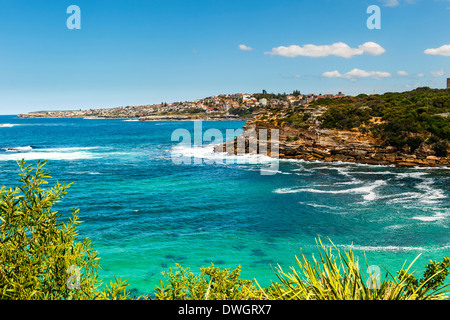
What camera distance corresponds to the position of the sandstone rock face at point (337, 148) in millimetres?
47897

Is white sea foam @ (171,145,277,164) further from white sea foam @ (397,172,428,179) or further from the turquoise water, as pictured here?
white sea foam @ (397,172,428,179)

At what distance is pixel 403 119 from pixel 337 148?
11.0 metres

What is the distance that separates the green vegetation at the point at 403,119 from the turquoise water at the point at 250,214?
230 inches

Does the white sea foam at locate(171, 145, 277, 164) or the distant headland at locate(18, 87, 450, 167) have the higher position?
the distant headland at locate(18, 87, 450, 167)

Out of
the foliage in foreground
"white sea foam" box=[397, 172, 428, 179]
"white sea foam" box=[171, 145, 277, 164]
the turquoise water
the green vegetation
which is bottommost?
the turquoise water

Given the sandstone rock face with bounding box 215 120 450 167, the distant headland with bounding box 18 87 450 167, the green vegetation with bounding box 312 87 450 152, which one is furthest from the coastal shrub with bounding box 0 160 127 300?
the green vegetation with bounding box 312 87 450 152

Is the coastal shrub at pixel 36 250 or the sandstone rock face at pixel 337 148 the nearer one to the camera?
the coastal shrub at pixel 36 250

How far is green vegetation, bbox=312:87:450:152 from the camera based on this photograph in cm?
4800

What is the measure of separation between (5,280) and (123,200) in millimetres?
26629

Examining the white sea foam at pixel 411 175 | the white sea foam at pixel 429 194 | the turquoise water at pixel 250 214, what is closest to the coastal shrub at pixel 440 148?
the turquoise water at pixel 250 214

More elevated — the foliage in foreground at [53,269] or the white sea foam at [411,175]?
the foliage in foreground at [53,269]

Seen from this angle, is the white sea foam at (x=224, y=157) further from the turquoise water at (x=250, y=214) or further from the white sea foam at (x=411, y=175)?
the white sea foam at (x=411, y=175)

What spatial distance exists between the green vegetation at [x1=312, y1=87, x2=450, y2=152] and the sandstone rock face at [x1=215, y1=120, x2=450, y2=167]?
4.30ft
